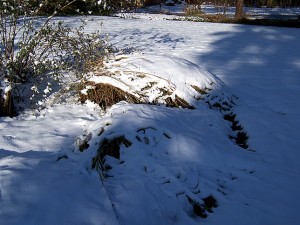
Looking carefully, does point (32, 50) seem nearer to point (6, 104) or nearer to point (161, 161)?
point (6, 104)

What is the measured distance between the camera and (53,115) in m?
3.95

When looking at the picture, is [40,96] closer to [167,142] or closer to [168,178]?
[167,142]

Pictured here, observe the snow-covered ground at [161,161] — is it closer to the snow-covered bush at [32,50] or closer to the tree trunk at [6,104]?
the tree trunk at [6,104]

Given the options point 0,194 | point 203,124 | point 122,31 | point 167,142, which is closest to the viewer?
point 0,194

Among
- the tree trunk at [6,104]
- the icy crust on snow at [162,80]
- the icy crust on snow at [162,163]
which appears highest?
the icy crust on snow at [162,80]

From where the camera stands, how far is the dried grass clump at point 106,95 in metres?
4.01

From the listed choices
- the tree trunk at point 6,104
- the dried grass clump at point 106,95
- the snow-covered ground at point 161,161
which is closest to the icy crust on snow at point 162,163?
the snow-covered ground at point 161,161

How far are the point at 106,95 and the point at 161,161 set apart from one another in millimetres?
1610

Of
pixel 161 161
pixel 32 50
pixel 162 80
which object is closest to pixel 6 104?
pixel 32 50

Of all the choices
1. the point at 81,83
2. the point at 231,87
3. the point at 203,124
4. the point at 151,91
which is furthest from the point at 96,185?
the point at 231,87

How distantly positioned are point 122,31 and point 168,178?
706cm

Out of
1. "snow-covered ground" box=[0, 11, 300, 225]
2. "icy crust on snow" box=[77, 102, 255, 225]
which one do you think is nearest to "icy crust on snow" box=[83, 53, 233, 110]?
"snow-covered ground" box=[0, 11, 300, 225]

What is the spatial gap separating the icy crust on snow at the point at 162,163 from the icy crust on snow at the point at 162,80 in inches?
16.8

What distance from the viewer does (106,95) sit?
4.13 m
